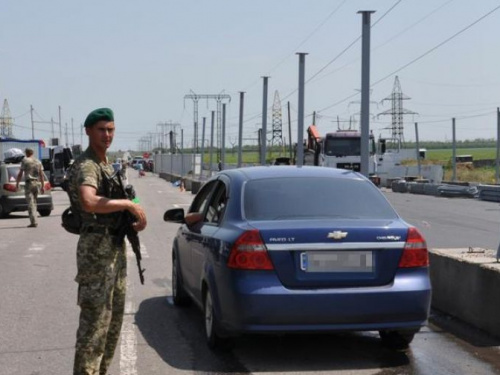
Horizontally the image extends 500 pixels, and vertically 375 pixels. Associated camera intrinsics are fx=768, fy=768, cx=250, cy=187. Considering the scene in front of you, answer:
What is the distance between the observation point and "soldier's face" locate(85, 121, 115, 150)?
16.3ft

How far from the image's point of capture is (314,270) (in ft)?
19.2

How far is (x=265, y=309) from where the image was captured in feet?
18.9

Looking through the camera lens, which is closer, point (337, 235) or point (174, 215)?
point (337, 235)

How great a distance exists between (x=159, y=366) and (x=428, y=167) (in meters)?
52.2

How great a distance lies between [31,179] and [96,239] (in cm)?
1511

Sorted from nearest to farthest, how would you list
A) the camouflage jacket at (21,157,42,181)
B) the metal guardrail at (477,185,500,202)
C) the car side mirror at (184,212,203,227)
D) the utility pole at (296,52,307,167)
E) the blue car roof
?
the blue car roof < the car side mirror at (184,212,203,227) < the camouflage jacket at (21,157,42,181) < the utility pole at (296,52,307,167) < the metal guardrail at (477,185,500,202)

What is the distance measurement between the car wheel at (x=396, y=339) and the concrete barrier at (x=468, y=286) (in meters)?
0.94

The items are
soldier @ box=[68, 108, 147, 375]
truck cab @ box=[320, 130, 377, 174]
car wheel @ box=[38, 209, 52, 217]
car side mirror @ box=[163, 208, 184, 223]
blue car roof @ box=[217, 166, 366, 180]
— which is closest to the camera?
soldier @ box=[68, 108, 147, 375]

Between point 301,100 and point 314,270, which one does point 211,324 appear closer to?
point 314,270

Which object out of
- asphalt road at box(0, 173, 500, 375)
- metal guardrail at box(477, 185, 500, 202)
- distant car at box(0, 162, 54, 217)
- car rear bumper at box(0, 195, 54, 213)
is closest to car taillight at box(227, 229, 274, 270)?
asphalt road at box(0, 173, 500, 375)

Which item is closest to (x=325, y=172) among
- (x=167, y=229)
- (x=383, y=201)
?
(x=383, y=201)

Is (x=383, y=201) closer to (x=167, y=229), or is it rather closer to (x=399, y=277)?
(x=399, y=277)

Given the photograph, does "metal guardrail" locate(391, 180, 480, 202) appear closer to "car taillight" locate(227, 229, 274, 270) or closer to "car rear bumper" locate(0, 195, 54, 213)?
"car rear bumper" locate(0, 195, 54, 213)

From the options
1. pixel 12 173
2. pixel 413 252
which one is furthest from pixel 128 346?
pixel 12 173
